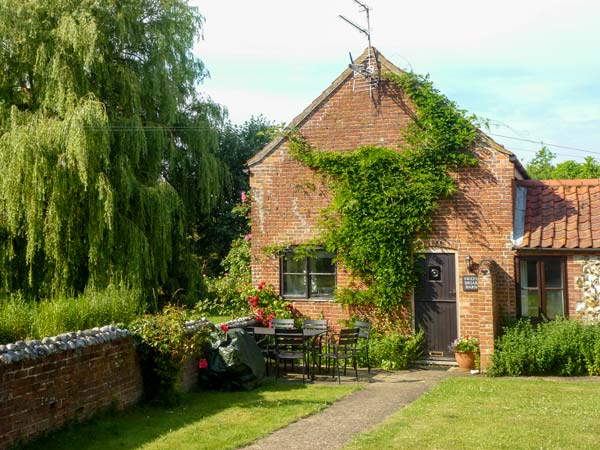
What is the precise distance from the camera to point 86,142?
15039 millimetres

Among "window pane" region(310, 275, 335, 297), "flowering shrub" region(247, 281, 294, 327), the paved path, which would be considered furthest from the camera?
"window pane" region(310, 275, 335, 297)

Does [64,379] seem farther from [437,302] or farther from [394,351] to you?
[437,302]

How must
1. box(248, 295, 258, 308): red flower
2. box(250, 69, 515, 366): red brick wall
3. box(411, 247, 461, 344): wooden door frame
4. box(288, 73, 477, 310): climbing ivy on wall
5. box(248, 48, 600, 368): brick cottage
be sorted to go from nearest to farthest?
box(248, 48, 600, 368): brick cottage, box(250, 69, 515, 366): red brick wall, box(411, 247, 461, 344): wooden door frame, box(288, 73, 477, 310): climbing ivy on wall, box(248, 295, 258, 308): red flower

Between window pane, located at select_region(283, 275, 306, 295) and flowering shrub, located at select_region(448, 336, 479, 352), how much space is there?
3.86m

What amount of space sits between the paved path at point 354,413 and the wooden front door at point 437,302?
0.91m

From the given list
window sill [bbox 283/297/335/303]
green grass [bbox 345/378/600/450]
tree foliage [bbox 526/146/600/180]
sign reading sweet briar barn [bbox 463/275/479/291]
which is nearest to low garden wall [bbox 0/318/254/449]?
green grass [bbox 345/378/600/450]

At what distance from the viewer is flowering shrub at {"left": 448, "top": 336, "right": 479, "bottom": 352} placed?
14016 millimetres

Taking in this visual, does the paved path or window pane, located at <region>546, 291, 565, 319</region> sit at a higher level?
window pane, located at <region>546, 291, 565, 319</region>

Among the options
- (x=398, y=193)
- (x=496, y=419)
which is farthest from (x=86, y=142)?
(x=496, y=419)

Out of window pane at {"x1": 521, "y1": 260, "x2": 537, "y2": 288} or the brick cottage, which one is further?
window pane at {"x1": 521, "y1": 260, "x2": 537, "y2": 288}

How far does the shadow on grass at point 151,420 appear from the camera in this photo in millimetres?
8398

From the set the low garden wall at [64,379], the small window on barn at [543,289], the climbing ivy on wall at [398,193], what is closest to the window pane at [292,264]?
the climbing ivy on wall at [398,193]

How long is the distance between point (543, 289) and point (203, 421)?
8033mm

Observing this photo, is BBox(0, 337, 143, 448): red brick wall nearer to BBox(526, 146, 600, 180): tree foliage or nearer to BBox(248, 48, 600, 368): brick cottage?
BBox(248, 48, 600, 368): brick cottage
